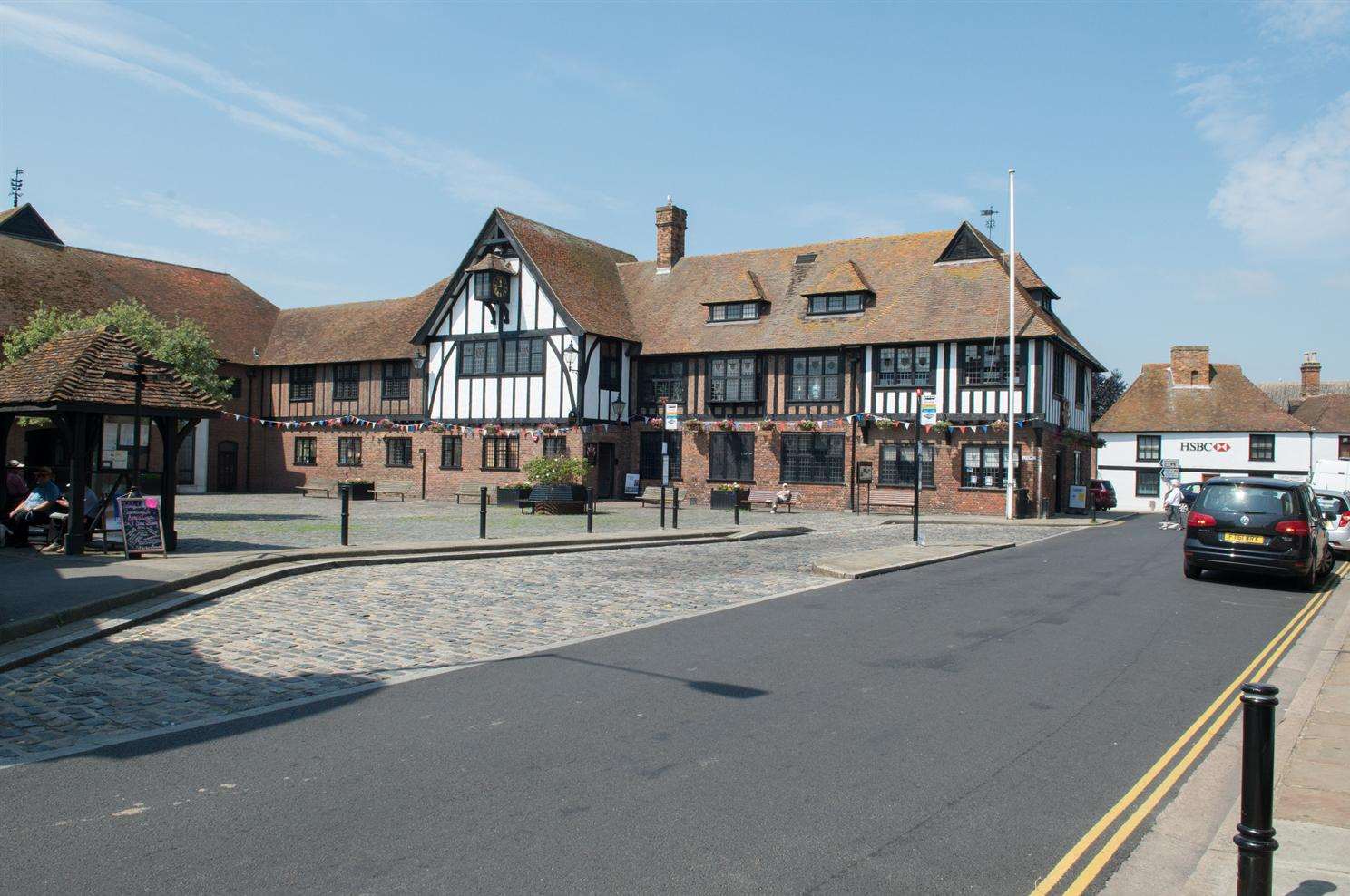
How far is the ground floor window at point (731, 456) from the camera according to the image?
1470 inches

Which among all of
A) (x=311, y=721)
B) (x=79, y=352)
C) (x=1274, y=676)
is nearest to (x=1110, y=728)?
(x=1274, y=676)

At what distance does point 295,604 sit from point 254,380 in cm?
3711

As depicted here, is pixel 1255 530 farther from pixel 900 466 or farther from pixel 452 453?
pixel 452 453

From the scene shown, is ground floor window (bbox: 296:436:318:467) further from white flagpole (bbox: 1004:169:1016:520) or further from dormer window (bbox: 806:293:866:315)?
white flagpole (bbox: 1004:169:1016:520)

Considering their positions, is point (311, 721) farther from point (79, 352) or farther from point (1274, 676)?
point (79, 352)

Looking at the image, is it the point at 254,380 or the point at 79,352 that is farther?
the point at 254,380

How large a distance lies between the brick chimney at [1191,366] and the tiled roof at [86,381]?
5203 centimetres

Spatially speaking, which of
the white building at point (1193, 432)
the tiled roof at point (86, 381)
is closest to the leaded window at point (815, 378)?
the tiled roof at point (86, 381)

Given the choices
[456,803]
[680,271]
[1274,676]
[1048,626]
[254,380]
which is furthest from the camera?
[254,380]

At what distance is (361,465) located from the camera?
140ft

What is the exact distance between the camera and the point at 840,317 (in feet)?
119

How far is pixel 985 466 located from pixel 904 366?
442cm

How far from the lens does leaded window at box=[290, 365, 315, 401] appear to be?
1748 inches

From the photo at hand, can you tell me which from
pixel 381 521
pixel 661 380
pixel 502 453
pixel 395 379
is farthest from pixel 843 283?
pixel 381 521
